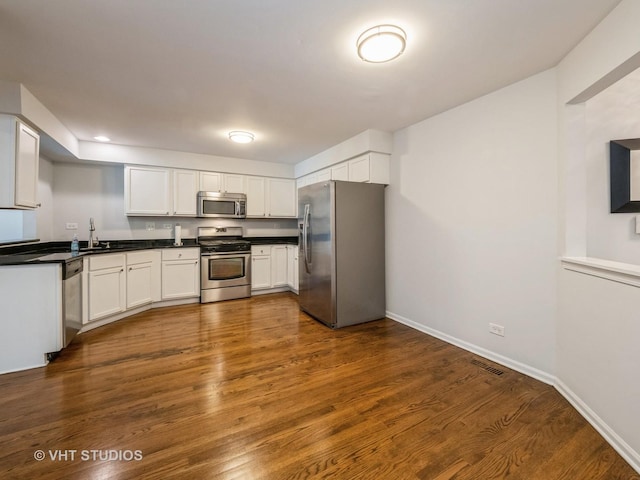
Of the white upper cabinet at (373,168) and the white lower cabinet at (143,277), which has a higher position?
the white upper cabinet at (373,168)

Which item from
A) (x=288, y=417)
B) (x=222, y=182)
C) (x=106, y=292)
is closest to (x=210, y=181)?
(x=222, y=182)

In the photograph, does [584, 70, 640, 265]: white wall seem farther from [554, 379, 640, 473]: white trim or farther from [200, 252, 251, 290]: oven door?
[200, 252, 251, 290]: oven door

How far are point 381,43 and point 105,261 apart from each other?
3.75 metres

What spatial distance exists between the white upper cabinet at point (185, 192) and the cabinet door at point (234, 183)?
49 centimetres

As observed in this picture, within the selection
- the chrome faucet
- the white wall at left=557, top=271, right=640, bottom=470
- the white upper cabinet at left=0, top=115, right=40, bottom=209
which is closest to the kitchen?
the white wall at left=557, top=271, right=640, bottom=470

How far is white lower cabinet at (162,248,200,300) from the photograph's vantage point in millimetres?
4270

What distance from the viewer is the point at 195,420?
1.72 m

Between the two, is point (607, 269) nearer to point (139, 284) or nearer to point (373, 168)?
point (373, 168)

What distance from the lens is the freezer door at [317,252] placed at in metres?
3.39

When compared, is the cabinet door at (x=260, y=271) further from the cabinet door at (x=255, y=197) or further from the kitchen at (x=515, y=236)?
the kitchen at (x=515, y=236)

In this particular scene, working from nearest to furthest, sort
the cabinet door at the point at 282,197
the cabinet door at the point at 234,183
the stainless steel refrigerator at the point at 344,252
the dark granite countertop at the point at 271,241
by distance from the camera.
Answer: the stainless steel refrigerator at the point at 344,252 → the cabinet door at the point at 234,183 → the dark granite countertop at the point at 271,241 → the cabinet door at the point at 282,197

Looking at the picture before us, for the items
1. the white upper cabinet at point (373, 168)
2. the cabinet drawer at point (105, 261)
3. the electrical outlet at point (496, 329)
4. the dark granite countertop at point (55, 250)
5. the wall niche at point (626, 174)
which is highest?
the white upper cabinet at point (373, 168)

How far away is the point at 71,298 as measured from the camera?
8.86ft

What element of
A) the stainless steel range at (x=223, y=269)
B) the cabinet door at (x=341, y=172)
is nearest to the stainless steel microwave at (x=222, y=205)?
the stainless steel range at (x=223, y=269)
